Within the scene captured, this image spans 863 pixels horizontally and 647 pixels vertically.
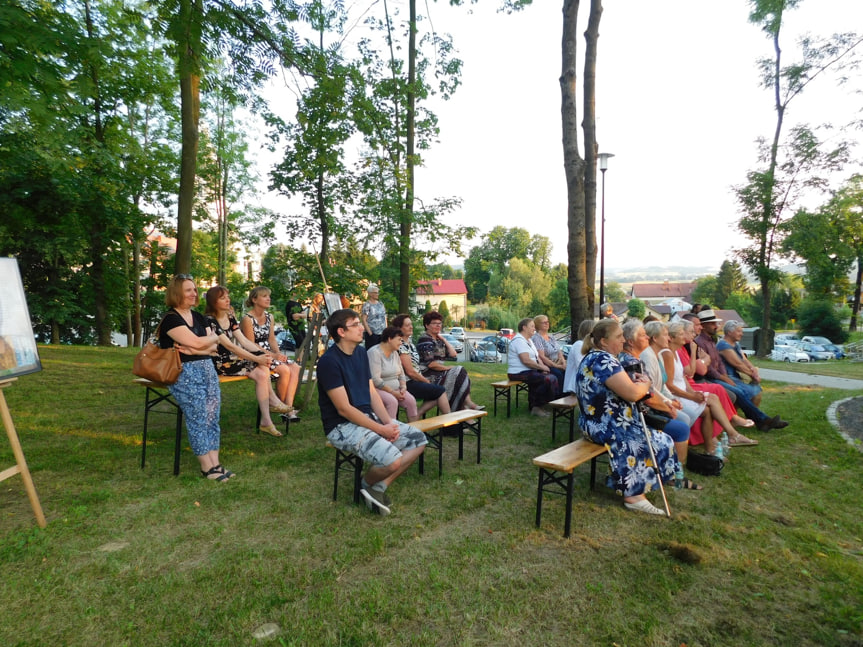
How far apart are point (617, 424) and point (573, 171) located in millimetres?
4813

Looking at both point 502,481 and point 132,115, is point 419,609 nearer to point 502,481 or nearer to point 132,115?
point 502,481

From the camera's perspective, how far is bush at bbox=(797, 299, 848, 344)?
121 ft

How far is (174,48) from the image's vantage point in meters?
4.71

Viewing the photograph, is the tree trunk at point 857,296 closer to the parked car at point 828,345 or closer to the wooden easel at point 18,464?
the parked car at point 828,345

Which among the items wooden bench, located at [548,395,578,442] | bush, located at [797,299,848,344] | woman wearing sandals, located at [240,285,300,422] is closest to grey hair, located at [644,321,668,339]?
wooden bench, located at [548,395,578,442]

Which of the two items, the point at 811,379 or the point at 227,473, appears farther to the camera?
the point at 811,379

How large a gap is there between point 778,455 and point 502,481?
10.7 feet

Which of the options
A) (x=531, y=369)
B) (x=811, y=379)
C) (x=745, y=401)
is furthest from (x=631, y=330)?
(x=811, y=379)

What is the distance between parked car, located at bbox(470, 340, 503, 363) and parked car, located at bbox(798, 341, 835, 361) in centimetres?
2162

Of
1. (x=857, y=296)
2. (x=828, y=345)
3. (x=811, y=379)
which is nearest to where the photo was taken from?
(x=811, y=379)

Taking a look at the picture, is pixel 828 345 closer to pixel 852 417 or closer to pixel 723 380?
pixel 852 417

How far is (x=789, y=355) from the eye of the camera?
29.7 metres

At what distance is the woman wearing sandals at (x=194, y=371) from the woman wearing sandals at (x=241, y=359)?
887mm

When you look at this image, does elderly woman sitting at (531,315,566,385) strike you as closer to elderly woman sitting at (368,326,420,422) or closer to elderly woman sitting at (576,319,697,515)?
elderly woman sitting at (368,326,420,422)
